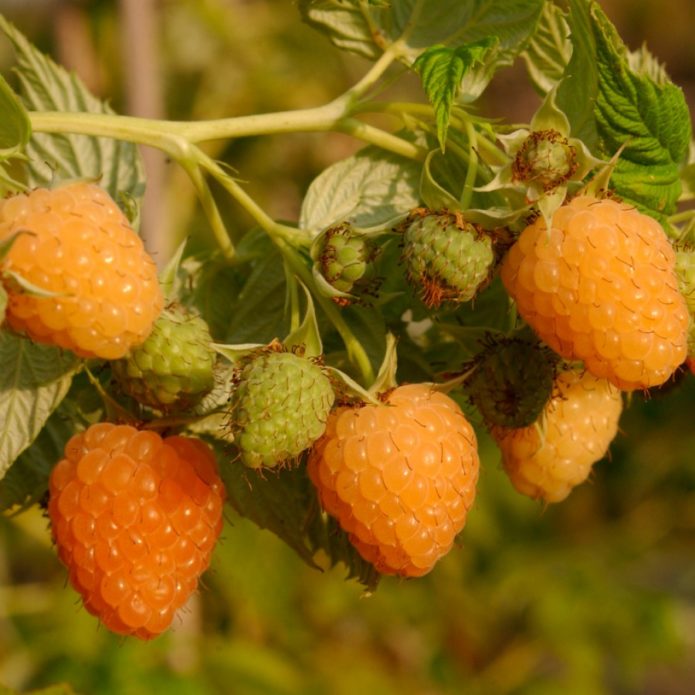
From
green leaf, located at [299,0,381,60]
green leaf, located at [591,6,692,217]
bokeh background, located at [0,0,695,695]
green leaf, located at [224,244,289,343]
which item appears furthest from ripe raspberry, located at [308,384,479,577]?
bokeh background, located at [0,0,695,695]

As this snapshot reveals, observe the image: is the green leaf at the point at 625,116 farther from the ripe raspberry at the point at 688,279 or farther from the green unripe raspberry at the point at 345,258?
the green unripe raspberry at the point at 345,258

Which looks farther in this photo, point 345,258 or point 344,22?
point 344,22

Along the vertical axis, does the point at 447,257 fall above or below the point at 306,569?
above

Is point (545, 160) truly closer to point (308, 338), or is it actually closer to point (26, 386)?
point (308, 338)

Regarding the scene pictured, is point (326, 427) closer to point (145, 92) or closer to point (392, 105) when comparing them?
point (392, 105)

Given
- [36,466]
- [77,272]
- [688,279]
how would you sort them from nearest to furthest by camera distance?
[77,272], [688,279], [36,466]

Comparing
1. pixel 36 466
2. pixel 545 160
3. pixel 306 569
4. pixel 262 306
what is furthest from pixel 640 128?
pixel 306 569
